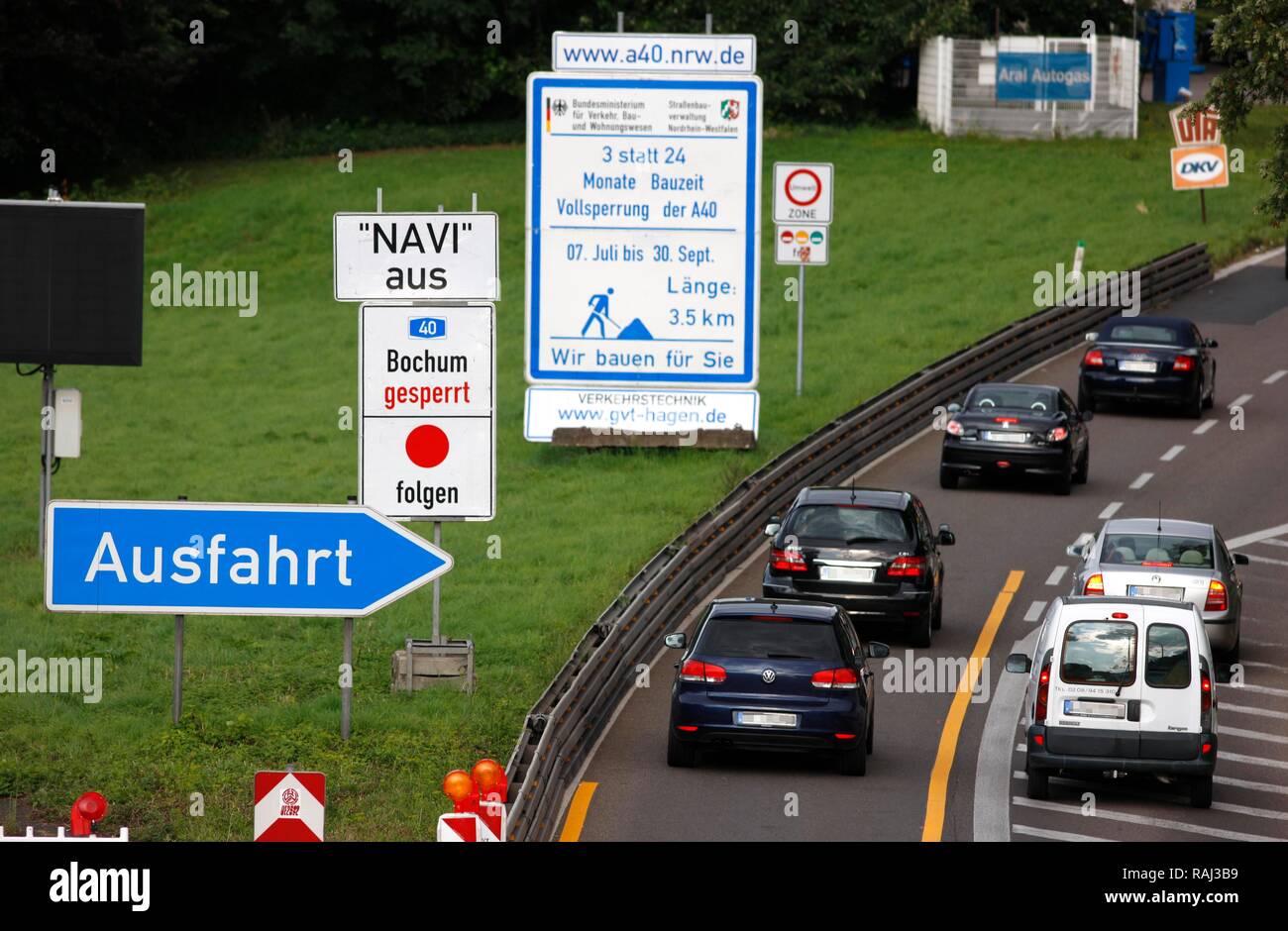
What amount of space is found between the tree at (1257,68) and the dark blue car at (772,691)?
41.2 feet

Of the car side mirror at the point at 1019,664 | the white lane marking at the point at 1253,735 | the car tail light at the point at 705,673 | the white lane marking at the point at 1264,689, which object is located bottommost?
the white lane marking at the point at 1253,735

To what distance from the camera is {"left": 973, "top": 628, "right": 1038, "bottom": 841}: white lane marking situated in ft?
54.0

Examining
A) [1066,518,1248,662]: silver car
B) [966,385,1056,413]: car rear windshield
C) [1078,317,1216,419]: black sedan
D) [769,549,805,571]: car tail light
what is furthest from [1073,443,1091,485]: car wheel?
[769,549,805,571]: car tail light

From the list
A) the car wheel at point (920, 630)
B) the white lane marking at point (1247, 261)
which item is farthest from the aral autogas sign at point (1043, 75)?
the car wheel at point (920, 630)

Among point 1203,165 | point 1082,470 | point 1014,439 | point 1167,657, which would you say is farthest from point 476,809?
point 1203,165

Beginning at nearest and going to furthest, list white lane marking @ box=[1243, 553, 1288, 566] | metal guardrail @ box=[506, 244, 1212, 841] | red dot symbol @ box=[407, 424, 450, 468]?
metal guardrail @ box=[506, 244, 1212, 841] < red dot symbol @ box=[407, 424, 450, 468] < white lane marking @ box=[1243, 553, 1288, 566]

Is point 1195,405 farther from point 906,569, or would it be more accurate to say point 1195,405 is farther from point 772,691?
point 772,691

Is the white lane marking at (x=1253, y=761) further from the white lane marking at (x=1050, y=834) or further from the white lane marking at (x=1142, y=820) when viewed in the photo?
the white lane marking at (x=1050, y=834)

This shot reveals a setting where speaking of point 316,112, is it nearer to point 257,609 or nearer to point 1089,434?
point 1089,434

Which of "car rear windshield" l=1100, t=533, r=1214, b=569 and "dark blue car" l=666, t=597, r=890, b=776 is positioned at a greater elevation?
"car rear windshield" l=1100, t=533, r=1214, b=569

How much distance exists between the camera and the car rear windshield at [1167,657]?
55.8 ft

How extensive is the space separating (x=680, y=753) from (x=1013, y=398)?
50.2ft

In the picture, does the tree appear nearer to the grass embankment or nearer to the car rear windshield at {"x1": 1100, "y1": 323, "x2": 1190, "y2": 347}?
the grass embankment

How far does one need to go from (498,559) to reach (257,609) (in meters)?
12.6
